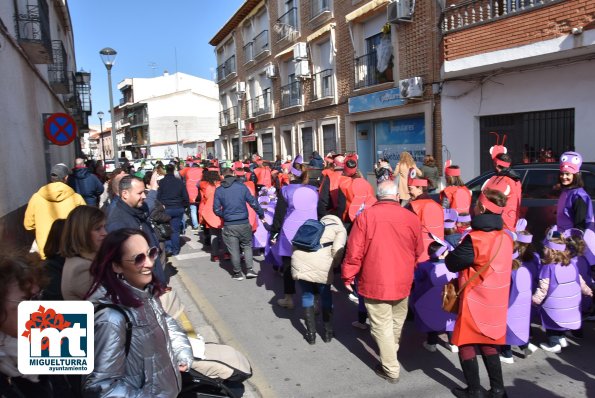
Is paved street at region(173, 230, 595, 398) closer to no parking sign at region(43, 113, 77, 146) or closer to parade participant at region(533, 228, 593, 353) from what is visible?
parade participant at region(533, 228, 593, 353)

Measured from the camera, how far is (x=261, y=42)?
25828 millimetres

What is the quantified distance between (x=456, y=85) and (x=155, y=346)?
39.0 ft

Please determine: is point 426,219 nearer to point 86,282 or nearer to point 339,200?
point 339,200

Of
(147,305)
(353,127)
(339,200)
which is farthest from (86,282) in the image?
(353,127)

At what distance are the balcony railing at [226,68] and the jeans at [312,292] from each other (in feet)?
93.7

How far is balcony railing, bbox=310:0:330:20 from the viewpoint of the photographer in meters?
18.5

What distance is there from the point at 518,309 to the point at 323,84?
652 inches

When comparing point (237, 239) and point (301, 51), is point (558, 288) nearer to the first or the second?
point (237, 239)

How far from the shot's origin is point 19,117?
9258 millimetres

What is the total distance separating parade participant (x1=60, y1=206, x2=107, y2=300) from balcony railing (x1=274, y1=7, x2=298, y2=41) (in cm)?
1968

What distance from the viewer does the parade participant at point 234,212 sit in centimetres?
671

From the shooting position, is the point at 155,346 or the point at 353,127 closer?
the point at 155,346

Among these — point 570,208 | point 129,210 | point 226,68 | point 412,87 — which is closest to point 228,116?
point 226,68

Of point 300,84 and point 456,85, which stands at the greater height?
point 300,84
